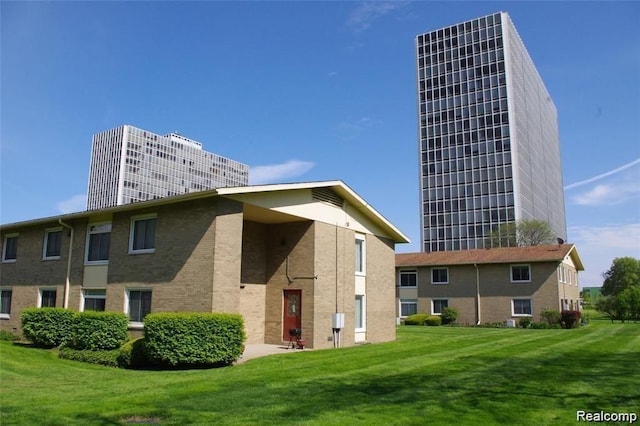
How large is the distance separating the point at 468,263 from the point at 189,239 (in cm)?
2886

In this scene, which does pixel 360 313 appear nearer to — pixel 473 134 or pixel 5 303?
pixel 5 303

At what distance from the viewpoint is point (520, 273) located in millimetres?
39438


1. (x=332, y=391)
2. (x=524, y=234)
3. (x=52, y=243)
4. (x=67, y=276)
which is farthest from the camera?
(x=524, y=234)

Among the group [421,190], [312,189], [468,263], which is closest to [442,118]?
[421,190]

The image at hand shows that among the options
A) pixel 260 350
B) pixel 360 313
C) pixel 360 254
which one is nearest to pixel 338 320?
pixel 360 313

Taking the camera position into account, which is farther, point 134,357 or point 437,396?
point 134,357

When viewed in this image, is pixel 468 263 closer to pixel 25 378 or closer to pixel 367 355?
pixel 367 355

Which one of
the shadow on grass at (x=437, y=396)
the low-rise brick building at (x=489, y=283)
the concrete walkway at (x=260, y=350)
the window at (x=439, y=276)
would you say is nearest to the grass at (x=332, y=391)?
the shadow on grass at (x=437, y=396)

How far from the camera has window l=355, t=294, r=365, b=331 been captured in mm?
23812

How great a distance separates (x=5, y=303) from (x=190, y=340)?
16140mm

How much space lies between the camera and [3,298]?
25.7 m

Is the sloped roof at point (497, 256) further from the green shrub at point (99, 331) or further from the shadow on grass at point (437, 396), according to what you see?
the green shrub at point (99, 331)

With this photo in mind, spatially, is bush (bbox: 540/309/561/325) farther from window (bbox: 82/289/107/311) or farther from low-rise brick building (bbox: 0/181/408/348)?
window (bbox: 82/289/107/311)

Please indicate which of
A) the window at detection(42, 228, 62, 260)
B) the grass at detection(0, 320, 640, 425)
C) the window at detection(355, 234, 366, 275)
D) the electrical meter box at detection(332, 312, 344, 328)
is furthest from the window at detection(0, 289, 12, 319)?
the window at detection(355, 234, 366, 275)
